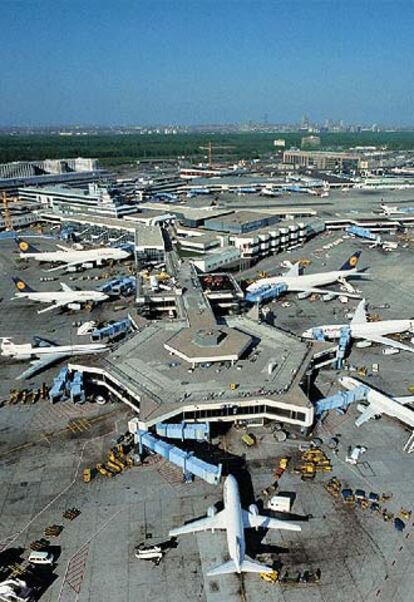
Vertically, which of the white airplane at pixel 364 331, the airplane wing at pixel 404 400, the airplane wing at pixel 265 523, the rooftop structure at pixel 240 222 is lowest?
the airplane wing at pixel 265 523

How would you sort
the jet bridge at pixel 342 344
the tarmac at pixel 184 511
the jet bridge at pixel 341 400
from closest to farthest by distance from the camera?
1. the tarmac at pixel 184 511
2. the jet bridge at pixel 341 400
3. the jet bridge at pixel 342 344

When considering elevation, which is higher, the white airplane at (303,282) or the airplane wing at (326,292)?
the white airplane at (303,282)

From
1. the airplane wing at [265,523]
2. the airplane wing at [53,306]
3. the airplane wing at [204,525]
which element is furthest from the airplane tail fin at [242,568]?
the airplane wing at [53,306]

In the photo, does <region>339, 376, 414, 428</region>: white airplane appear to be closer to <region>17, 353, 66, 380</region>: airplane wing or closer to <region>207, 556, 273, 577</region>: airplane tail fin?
<region>207, 556, 273, 577</region>: airplane tail fin

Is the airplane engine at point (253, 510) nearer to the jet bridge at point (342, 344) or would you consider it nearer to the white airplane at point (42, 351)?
the jet bridge at point (342, 344)

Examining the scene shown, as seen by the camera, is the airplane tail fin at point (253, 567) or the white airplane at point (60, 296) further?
the white airplane at point (60, 296)

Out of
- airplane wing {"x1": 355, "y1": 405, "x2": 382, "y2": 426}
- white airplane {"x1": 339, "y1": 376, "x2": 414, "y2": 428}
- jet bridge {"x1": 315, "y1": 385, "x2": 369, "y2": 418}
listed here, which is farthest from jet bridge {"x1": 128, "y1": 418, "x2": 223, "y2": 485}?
white airplane {"x1": 339, "y1": 376, "x2": 414, "y2": 428}

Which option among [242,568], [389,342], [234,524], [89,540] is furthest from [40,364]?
[389,342]

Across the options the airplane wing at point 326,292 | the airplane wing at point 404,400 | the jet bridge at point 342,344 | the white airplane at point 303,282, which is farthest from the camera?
the white airplane at point 303,282
